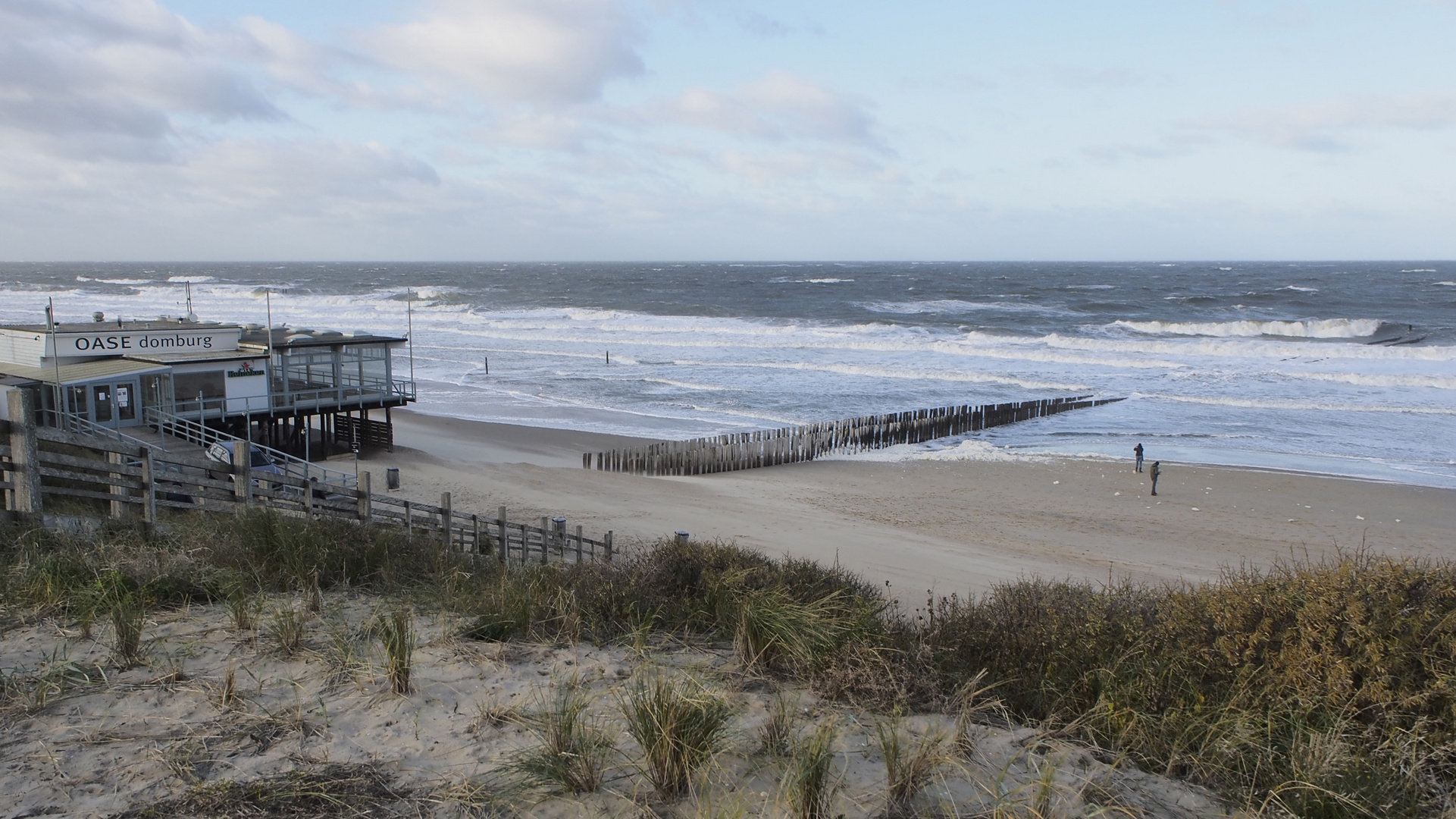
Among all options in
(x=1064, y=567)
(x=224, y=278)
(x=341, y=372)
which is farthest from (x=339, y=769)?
(x=224, y=278)

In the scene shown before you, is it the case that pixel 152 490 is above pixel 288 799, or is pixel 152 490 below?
above

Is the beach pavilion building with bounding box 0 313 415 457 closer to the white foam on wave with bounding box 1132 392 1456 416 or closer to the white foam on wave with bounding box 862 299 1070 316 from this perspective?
the white foam on wave with bounding box 1132 392 1456 416

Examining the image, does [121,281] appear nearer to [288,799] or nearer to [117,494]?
[117,494]

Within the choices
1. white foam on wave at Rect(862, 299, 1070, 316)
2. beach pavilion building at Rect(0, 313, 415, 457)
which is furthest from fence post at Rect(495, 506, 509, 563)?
white foam on wave at Rect(862, 299, 1070, 316)

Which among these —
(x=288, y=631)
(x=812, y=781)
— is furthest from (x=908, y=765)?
(x=288, y=631)

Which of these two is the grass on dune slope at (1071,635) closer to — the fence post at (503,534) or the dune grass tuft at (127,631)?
the dune grass tuft at (127,631)

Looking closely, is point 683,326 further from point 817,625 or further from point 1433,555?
point 817,625

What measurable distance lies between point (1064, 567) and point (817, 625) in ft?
38.2

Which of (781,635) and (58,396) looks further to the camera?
(58,396)

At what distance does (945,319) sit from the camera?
75188 millimetres

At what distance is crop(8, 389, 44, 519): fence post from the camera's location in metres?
8.38

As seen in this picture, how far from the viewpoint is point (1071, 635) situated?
630 cm

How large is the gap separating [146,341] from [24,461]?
16.3m

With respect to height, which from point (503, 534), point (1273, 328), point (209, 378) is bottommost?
point (503, 534)
